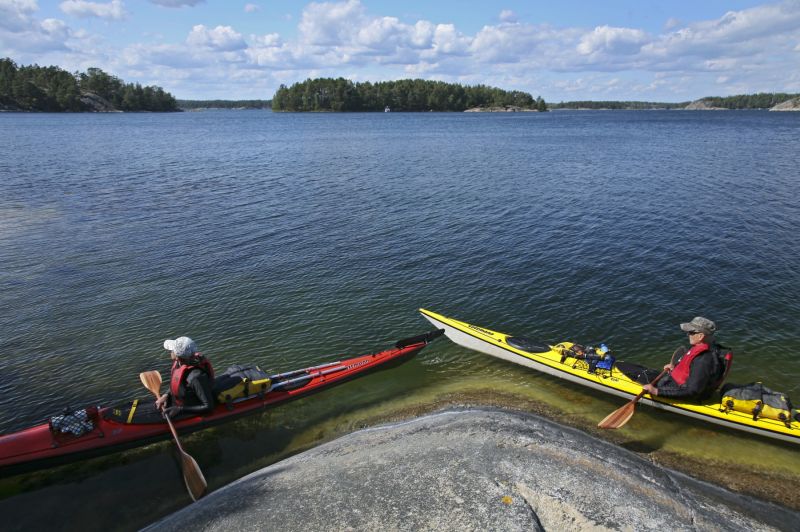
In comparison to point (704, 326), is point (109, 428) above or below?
below

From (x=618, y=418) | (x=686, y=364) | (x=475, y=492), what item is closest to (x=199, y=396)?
(x=475, y=492)

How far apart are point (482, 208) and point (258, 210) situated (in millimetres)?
14829

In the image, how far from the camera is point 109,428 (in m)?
10.5

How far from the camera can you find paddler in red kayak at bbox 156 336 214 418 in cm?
1089

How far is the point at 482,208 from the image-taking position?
3145 centimetres

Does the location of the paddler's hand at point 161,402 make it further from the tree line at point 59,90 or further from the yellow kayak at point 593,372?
the tree line at point 59,90

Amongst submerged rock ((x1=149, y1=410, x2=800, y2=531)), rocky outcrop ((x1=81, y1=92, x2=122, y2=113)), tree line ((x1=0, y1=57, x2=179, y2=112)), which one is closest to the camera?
submerged rock ((x1=149, y1=410, x2=800, y2=531))

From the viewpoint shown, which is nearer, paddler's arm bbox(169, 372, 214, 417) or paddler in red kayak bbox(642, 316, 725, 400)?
paddler in red kayak bbox(642, 316, 725, 400)

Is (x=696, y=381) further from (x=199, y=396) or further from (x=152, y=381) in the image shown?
(x=152, y=381)

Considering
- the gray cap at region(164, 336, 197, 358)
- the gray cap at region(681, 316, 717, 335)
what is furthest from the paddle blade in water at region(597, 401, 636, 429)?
the gray cap at region(164, 336, 197, 358)

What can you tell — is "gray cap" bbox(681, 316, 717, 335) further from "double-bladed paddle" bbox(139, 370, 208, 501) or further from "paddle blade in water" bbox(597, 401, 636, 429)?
"double-bladed paddle" bbox(139, 370, 208, 501)

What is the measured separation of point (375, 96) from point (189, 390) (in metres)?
182

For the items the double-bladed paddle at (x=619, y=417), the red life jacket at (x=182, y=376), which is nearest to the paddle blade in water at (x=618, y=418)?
the double-bladed paddle at (x=619, y=417)

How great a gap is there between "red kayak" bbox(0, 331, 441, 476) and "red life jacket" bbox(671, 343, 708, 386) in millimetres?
A: 8662
